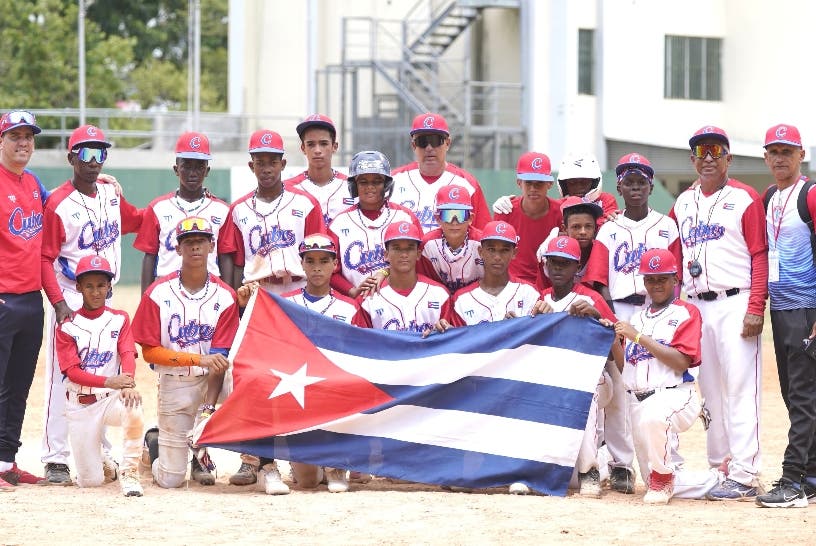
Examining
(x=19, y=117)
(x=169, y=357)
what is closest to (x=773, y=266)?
(x=169, y=357)

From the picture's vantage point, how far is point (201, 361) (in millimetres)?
9070

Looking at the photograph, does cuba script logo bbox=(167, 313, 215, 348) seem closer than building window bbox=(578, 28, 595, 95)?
Yes

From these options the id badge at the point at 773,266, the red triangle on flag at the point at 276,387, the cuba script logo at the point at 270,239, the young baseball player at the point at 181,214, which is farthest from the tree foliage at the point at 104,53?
the id badge at the point at 773,266

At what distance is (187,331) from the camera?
363 inches

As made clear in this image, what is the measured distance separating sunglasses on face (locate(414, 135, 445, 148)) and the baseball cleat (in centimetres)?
331

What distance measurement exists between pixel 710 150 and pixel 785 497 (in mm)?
2472

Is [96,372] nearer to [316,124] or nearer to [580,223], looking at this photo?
[316,124]

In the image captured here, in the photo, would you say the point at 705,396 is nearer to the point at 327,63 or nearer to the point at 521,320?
the point at 521,320

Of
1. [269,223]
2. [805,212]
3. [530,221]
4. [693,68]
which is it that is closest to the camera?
[805,212]

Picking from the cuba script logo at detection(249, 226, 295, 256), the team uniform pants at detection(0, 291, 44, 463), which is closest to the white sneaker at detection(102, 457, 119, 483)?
the team uniform pants at detection(0, 291, 44, 463)

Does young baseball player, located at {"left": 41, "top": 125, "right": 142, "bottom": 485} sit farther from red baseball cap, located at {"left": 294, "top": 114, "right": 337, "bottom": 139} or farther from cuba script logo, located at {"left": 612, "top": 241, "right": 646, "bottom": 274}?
cuba script logo, located at {"left": 612, "top": 241, "right": 646, "bottom": 274}

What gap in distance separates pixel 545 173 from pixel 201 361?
2.90 meters

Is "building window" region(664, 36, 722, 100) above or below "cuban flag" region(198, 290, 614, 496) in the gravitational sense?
above

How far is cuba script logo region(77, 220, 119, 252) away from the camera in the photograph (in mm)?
9500
